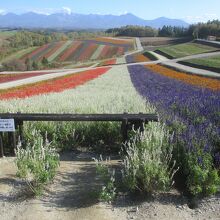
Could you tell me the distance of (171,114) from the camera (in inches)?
371

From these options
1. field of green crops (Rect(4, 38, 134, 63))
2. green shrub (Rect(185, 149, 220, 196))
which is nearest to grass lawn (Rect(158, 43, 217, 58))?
field of green crops (Rect(4, 38, 134, 63))

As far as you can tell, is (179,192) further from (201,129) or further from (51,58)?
(51,58)

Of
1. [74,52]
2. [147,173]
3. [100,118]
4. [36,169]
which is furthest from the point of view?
[74,52]

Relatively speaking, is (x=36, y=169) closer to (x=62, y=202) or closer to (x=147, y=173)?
(x=62, y=202)

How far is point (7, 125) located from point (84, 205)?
2866 mm

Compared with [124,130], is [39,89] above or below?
below

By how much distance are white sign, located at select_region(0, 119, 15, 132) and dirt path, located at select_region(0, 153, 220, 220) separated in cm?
140

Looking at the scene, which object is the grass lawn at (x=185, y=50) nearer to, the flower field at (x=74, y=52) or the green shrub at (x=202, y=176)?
the flower field at (x=74, y=52)

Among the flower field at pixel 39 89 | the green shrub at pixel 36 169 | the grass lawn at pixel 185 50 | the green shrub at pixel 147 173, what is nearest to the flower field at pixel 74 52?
the grass lawn at pixel 185 50

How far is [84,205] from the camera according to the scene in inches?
231

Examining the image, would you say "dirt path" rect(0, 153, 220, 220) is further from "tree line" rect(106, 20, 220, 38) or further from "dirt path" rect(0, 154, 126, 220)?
"tree line" rect(106, 20, 220, 38)


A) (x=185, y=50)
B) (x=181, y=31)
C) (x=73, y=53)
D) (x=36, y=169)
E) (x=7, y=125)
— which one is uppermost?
(x=7, y=125)

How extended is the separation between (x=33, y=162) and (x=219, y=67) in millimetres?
35601

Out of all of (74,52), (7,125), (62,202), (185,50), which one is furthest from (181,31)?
(62,202)
